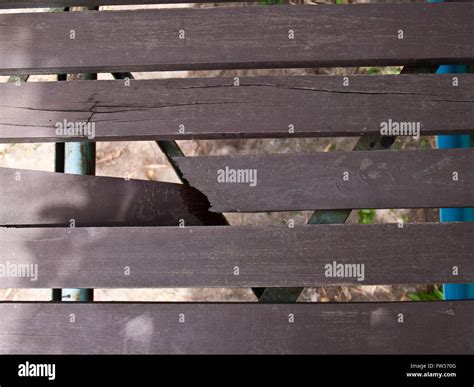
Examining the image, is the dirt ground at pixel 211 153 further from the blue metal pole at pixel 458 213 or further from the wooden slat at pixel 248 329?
the wooden slat at pixel 248 329

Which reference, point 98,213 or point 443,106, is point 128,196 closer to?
point 98,213

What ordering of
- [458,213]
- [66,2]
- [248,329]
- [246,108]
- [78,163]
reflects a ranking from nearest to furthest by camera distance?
[248,329]
[246,108]
[66,2]
[78,163]
[458,213]

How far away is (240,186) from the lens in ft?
8.32

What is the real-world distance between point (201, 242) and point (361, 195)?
Answer: 2.42 ft

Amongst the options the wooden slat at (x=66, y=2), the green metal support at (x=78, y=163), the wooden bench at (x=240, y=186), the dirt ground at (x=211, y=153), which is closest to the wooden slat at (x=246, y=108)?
the wooden bench at (x=240, y=186)

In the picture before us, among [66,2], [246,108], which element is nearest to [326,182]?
[246,108]

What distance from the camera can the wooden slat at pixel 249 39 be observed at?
2.65 m

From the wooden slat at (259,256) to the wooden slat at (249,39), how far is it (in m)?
0.78

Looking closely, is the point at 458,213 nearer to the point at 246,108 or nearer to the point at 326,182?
the point at 326,182

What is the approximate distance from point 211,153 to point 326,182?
209 cm

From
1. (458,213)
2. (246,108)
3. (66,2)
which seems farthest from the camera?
(458,213)

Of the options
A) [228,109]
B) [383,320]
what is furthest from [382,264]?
[228,109]

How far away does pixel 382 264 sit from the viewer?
249 centimetres

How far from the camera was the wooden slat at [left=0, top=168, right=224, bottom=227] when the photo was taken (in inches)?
102
